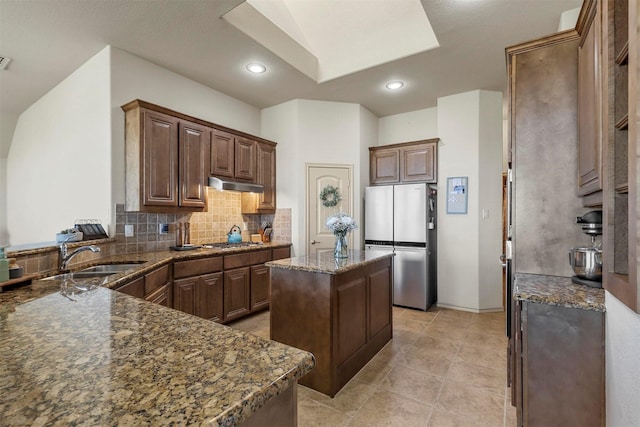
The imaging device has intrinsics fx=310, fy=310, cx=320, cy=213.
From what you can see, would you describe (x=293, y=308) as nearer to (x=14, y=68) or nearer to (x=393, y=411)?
(x=393, y=411)

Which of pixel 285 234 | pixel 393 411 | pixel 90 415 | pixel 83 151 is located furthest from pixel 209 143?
pixel 90 415

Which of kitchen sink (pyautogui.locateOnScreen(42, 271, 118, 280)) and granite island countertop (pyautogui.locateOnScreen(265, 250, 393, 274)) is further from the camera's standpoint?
granite island countertop (pyautogui.locateOnScreen(265, 250, 393, 274))

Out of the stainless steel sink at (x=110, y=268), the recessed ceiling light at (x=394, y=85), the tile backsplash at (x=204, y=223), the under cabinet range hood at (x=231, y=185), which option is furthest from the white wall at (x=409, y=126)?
the stainless steel sink at (x=110, y=268)

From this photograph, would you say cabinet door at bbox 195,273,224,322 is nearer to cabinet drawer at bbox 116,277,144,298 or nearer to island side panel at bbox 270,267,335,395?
cabinet drawer at bbox 116,277,144,298

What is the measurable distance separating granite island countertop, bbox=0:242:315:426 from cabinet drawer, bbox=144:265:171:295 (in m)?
1.18

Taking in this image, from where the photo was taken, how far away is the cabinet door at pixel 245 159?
3.90m

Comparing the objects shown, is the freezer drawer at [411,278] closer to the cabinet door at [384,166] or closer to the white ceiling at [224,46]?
the cabinet door at [384,166]

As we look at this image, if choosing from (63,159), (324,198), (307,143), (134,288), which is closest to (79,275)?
(134,288)

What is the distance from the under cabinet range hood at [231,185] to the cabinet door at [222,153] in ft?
0.32

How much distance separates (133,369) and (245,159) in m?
3.53

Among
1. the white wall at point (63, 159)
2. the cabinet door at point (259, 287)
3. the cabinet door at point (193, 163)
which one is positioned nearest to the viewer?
the white wall at point (63, 159)

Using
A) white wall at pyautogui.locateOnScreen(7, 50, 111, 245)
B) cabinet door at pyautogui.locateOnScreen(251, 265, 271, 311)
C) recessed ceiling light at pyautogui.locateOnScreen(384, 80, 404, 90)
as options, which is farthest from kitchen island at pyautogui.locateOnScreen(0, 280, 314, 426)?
recessed ceiling light at pyautogui.locateOnScreen(384, 80, 404, 90)

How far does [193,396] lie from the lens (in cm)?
59

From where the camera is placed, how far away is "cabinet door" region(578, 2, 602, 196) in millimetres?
1483
